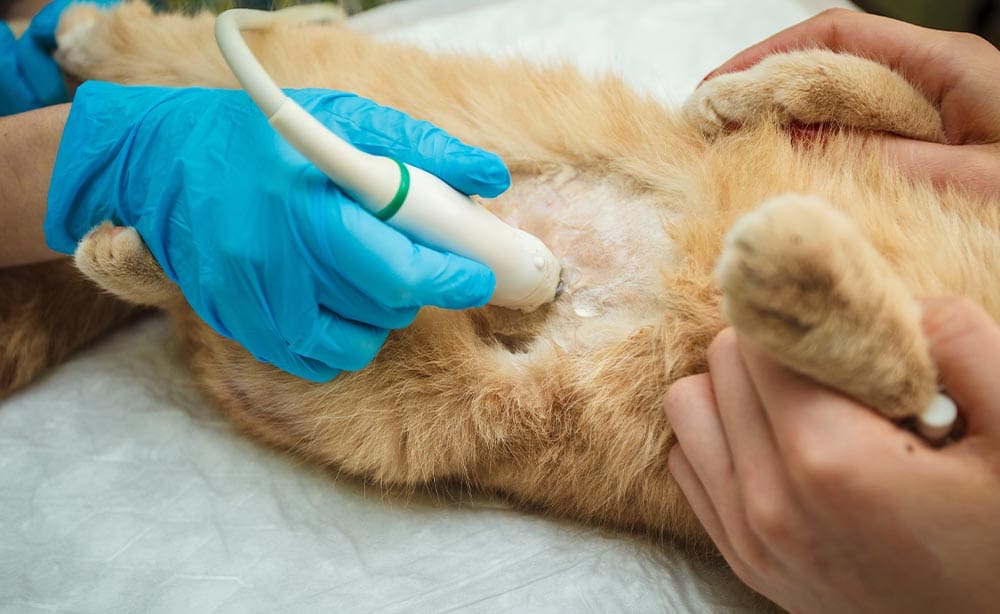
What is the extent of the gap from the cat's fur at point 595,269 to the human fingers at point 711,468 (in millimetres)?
92

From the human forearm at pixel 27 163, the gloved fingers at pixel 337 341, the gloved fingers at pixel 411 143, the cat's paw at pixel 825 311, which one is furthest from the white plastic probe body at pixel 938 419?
the human forearm at pixel 27 163

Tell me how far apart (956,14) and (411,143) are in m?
1.76

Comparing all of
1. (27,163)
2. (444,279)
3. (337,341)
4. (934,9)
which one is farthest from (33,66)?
(934,9)

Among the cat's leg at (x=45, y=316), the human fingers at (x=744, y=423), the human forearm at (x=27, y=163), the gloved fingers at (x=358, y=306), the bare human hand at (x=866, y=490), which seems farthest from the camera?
the cat's leg at (x=45, y=316)

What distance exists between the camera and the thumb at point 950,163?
3.57 ft

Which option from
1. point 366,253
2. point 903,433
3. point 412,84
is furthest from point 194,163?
point 903,433

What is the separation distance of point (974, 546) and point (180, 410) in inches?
54.7

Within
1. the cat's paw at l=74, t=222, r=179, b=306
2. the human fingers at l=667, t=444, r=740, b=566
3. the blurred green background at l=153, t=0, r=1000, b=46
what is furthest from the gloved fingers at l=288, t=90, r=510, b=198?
the blurred green background at l=153, t=0, r=1000, b=46

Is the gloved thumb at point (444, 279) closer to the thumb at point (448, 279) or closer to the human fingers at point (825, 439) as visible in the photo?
the thumb at point (448, 279)

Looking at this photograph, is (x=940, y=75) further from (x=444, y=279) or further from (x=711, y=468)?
(x=444, y=279)

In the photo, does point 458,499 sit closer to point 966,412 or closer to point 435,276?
point 435,276

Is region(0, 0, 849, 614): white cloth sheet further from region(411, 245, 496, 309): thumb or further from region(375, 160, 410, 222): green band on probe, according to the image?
region(375, 160, 410, 222): green band on probe

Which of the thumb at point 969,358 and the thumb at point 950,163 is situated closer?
the thumb at point 969,358

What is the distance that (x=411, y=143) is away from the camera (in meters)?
1.04
